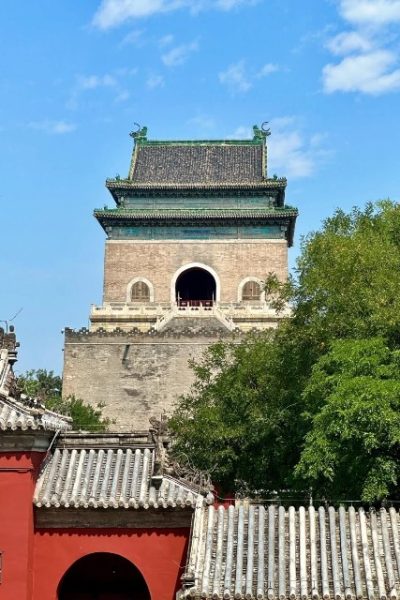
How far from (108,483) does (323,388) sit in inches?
145

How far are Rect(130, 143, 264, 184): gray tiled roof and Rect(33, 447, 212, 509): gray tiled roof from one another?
31872 millimetres

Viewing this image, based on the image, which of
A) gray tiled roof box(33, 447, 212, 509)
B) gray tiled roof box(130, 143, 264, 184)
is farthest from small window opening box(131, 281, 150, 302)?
gray tiled roof box(33, 447, 212, 509)

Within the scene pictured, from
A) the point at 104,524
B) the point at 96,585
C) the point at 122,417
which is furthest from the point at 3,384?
the point at 122,417

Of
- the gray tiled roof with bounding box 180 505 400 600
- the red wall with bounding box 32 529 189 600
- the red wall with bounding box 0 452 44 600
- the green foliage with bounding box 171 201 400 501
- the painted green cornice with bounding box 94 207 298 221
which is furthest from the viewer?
the painted green cornice with bounding box 94 207 298 221

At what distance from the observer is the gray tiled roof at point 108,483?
457 inches

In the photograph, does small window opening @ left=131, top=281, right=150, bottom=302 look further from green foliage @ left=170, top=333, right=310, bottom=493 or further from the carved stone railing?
green foliage @ left=170, top=333, right=310, bottom=493

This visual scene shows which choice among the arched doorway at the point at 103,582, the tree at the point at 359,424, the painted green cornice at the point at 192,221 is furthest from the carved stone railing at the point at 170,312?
the arched doorway at the point at 103,582

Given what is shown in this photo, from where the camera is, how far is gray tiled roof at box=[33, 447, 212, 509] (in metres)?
11.6

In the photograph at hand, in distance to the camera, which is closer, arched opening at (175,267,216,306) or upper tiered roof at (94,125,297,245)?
upper tiered roof at (94,125,297,245)

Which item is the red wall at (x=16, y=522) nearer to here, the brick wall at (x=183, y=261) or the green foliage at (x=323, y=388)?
the green foliage at (x=323, y=388)

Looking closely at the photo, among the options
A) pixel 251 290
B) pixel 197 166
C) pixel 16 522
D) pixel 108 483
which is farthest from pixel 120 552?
pixel 197 166

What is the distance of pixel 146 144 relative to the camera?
1843 inches

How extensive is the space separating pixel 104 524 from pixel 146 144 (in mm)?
36655

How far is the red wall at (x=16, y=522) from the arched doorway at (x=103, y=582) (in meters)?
1.75
